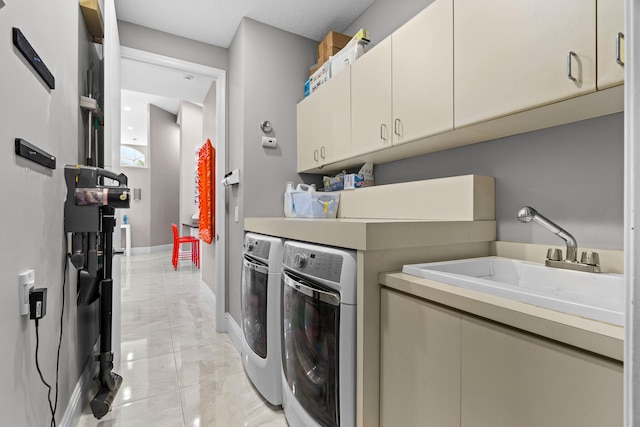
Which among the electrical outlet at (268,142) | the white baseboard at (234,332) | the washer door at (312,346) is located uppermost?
the electrical outlet at (268,142)

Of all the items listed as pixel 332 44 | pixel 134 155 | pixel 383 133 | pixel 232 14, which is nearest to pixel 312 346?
pixel 383 133

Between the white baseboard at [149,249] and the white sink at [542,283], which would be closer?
the white sink at [542,283]

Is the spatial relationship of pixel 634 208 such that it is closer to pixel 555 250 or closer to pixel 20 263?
pixel 555 250

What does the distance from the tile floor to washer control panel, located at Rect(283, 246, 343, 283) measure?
888mm

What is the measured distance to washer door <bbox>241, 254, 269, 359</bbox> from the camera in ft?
5.93

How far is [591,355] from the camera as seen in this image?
636 millimetres

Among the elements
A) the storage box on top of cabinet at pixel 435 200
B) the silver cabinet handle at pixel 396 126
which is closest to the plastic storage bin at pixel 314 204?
the storage box on top of cabinet at pixel 435 200

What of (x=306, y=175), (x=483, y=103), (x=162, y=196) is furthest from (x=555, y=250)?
(x=162, y=196)

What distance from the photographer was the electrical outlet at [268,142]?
257cm

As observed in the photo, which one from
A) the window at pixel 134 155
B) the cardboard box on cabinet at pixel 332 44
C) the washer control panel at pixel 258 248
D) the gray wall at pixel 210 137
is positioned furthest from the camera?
the window at pixel 134 155

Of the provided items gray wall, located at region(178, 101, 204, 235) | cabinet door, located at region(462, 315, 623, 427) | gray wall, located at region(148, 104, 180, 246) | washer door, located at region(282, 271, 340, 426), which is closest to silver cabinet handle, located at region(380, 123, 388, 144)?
washer door, located at region(282, 271, 340, 426)

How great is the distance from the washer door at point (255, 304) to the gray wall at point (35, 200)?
3.07 ft

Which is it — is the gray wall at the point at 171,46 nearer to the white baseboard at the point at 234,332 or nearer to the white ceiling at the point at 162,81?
the white ceiling at the point at 162,81

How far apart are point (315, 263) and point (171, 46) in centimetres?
258
